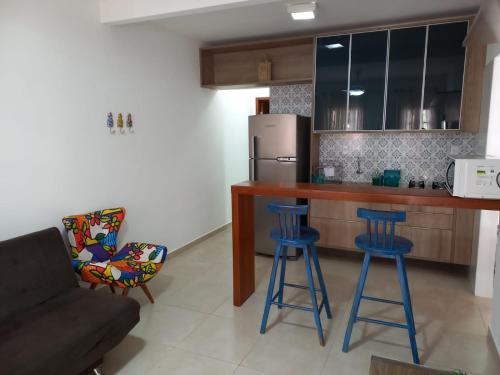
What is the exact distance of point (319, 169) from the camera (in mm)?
4293

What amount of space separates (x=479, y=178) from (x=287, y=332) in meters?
1.63

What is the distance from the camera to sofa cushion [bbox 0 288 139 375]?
1.70 m

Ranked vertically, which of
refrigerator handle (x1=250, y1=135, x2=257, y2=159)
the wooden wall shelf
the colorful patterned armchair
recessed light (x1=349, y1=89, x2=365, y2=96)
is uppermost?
the wooden wall shelf

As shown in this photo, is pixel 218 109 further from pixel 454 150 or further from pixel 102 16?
pixel 454 150

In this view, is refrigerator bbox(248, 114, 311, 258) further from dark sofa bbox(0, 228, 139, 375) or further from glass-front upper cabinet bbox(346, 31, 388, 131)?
dark sofa bbox(0, 228, 139, 375)

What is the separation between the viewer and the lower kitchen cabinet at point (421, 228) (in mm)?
3438

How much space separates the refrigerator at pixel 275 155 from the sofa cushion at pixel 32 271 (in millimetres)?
2248

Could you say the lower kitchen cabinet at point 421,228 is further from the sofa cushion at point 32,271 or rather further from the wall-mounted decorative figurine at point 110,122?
the sofa cushion at point 32,271

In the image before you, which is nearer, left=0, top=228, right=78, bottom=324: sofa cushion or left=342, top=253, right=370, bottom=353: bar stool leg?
left=0, top=228, right=78, bottom=324: sofa cushion

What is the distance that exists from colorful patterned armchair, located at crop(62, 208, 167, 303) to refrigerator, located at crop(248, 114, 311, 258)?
5.21 feet

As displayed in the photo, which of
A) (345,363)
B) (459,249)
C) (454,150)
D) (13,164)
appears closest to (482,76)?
A: (454,150)

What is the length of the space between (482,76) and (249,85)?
2449 millimetres

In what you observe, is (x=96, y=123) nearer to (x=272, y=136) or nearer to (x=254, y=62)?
(x=272, y=136)

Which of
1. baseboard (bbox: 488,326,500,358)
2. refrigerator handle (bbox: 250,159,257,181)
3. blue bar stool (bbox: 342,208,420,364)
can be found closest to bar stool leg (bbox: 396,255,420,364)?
blue bar stool (bbox: 342,208,420,364)
